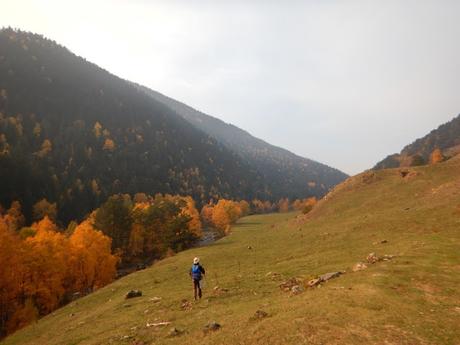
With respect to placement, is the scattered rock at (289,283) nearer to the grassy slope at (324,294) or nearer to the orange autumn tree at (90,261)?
the grassy slope at (324,294)

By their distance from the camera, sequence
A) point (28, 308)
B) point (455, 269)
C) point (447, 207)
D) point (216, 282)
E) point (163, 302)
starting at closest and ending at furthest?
1. point (455, 269)
2. point (163, 302)
3. point (216, 282)
4. point (447, 207)
5. point (28, 308)

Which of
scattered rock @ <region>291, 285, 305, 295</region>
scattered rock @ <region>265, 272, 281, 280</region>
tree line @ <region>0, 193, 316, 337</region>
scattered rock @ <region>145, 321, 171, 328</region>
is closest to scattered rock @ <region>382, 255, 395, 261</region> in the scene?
scattered rock @ <region>291, 285, 305, 295</region>

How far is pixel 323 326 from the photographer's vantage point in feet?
55.0

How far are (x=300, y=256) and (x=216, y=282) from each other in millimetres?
12353

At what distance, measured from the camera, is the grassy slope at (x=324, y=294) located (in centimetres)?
1719

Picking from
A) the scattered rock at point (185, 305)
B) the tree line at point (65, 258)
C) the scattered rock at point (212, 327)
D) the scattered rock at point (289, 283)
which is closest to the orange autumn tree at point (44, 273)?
the tree line at point (65, 258)

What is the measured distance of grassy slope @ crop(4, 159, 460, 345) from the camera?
17188 millimetres

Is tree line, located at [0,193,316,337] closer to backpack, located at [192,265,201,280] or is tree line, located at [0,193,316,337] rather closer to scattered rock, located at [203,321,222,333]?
backpack, located at [192,265,201,280]

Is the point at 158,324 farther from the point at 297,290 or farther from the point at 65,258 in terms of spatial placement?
the point at 65,258

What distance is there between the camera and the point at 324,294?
22359 mm

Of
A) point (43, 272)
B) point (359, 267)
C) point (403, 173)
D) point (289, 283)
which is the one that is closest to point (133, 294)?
point (289, 283)

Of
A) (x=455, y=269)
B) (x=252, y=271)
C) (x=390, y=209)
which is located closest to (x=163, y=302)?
(x=252, y=271)

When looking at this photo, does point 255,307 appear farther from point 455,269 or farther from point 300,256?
point 300,256

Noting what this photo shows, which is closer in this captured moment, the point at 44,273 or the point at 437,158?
the point at 44,273
